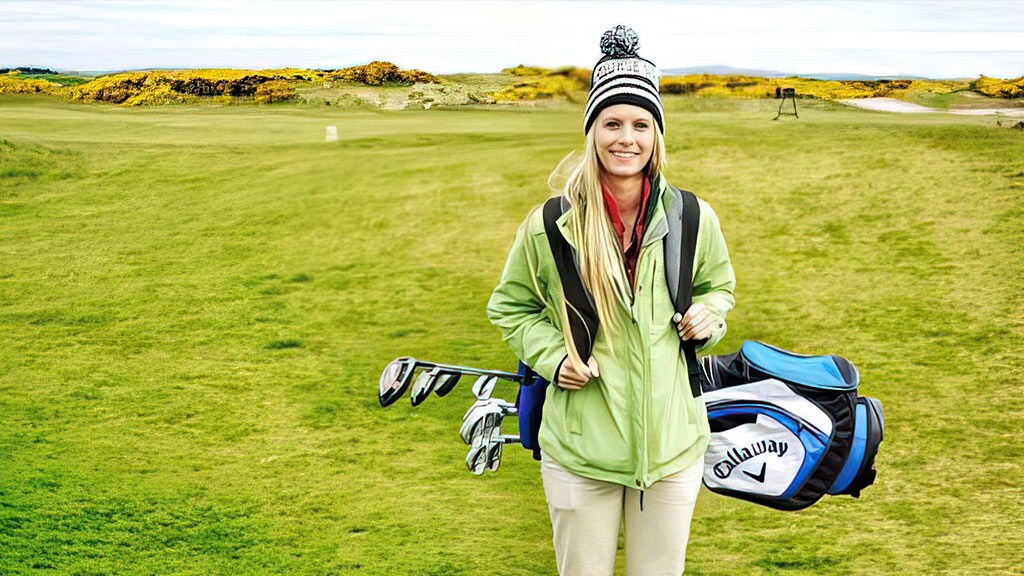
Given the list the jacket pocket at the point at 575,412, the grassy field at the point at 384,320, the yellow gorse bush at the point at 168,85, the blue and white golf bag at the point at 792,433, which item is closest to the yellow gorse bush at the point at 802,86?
the grassy field at the point at 384,320

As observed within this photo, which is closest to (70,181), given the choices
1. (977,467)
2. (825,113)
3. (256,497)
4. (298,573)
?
(256,497)

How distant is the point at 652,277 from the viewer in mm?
1544

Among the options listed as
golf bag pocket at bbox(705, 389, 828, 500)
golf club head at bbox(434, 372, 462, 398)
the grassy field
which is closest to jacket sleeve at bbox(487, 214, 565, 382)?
golf club head at bbox(434, 372, 462, 398)

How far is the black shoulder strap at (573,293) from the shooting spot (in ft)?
5.07

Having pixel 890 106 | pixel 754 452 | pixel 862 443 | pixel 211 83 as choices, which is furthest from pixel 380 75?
pixel 862 443

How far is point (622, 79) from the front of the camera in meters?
1.56

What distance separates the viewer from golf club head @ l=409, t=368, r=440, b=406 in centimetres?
224

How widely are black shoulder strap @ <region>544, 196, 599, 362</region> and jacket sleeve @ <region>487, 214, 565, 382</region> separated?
35mm

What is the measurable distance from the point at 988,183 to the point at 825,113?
125 centimetres

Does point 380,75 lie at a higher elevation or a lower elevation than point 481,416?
higher

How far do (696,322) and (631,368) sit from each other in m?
0.13

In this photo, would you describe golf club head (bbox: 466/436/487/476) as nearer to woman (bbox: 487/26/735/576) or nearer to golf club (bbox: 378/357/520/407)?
golf club (bbox: 378/357/520/407)

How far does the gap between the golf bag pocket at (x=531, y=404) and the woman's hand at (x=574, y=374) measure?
15 centimetres

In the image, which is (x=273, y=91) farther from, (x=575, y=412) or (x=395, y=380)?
(x=575, y=412)
